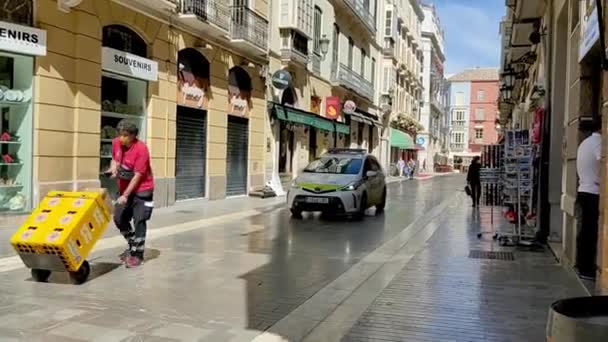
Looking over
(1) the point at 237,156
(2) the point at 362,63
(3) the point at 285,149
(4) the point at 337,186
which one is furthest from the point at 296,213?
(2) the point at 362,63

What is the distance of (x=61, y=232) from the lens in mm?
6629

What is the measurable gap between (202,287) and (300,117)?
1860 cm

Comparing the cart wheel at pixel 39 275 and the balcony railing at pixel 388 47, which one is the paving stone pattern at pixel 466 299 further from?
the balcony railing at pixel 388 47

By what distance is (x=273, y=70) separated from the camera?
76.5ft

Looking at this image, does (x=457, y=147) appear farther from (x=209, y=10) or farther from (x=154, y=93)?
(x=154, y=93)

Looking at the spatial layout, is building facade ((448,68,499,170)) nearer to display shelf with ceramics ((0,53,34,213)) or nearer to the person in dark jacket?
the person in dark jacket

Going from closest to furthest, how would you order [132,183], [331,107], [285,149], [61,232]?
[61,232] → [132,183] → [285,149] → [331,107]

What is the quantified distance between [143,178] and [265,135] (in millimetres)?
15290

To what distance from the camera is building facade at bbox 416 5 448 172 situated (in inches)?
2899

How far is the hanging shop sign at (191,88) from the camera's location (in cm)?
1705

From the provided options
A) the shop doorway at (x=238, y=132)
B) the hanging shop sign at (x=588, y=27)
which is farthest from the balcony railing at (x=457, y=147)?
the hanging shop sign at (x=588, y=27)

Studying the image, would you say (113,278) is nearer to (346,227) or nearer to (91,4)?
(346,227)

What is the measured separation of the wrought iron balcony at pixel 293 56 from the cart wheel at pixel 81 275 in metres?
17.6

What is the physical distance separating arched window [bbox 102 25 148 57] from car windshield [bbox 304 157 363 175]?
5162 millimetres
